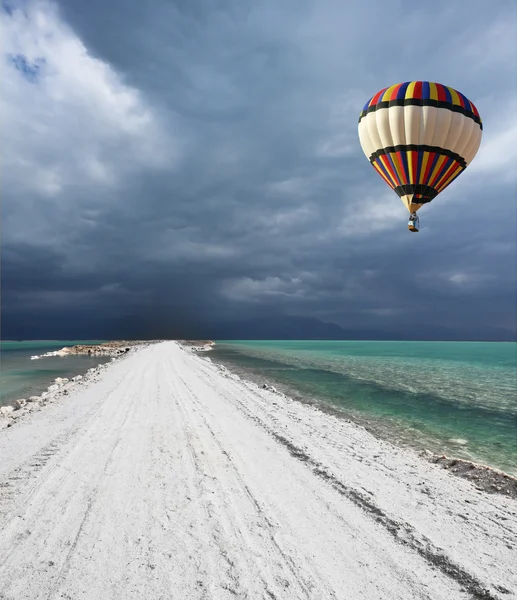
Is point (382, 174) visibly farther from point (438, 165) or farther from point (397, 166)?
point (438, 165)

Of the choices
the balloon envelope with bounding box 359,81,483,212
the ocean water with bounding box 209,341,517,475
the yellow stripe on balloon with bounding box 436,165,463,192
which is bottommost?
the ocean water with bounding box 209,341,517,475

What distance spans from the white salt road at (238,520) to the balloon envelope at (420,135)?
49.9ft

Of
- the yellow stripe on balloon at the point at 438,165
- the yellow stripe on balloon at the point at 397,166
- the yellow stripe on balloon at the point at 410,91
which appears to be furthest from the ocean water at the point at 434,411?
the yellow stripe on balloon at the point at 410,91

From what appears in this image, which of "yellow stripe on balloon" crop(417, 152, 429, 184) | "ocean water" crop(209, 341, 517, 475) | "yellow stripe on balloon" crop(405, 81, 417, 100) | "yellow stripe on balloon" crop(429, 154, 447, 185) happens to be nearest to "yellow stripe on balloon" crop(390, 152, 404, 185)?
"yellow stripe on balloon" crop(417, 152, 429, 184)

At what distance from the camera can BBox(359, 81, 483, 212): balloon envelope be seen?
18172mm

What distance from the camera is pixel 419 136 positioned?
18.3m

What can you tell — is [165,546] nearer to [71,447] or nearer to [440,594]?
[440,594]

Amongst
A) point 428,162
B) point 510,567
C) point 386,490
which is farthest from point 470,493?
point 428,162

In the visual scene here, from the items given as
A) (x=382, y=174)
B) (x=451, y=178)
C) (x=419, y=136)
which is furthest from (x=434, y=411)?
(x=419, y=136)

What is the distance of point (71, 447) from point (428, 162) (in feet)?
66.4

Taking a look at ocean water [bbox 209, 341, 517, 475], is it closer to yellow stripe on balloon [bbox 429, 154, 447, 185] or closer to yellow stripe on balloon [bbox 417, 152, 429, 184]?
yellow stripe on balloon [bbox 417, 152, 429, 184]

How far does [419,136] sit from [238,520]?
766 inches

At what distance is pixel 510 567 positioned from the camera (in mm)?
4812

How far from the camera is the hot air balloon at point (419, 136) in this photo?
18.2 metres
